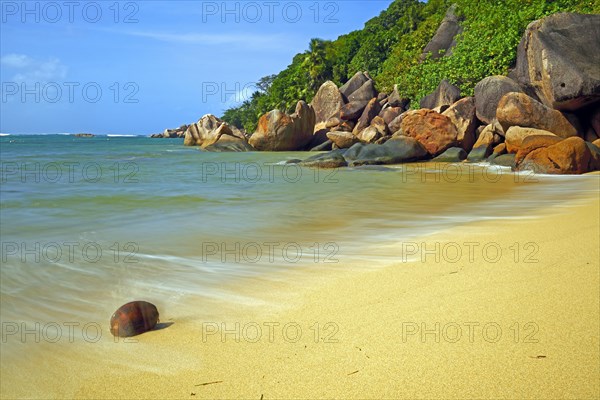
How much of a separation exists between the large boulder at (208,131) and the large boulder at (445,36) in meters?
13.7

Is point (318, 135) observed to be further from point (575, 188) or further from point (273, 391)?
point (273, 391)

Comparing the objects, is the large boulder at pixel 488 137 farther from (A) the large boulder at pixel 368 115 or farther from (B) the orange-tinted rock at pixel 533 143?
(A) the large boulder at pixel 368 115

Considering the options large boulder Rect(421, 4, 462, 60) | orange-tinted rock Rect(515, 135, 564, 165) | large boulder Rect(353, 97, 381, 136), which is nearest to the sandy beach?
orange-tinted rock Rect(515, 135, 564, 165)

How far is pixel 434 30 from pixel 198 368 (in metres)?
36.8

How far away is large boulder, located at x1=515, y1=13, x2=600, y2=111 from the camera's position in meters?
14.0

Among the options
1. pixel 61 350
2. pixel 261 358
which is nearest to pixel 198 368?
pixel 261 358

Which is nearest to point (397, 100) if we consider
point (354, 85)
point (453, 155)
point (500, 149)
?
point (354, 85)

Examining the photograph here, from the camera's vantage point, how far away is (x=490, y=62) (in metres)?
21.3

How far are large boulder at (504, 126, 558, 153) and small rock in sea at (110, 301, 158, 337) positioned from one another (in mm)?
13170

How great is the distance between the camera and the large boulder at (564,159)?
39.8 feet

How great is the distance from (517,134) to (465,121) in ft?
13.6

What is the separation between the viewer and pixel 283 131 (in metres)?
28.0

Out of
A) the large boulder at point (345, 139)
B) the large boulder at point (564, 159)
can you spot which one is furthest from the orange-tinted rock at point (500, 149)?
the large boulder at point (345, 139)

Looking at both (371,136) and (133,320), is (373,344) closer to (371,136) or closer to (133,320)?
(133,320)
